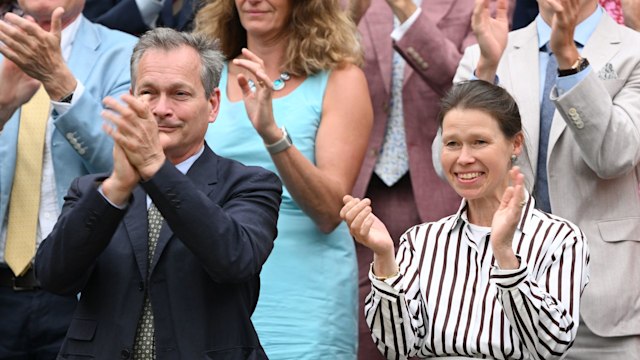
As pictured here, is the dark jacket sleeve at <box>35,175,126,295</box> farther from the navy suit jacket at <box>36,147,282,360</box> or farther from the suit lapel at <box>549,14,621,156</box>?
the suit lapel at <box>549,14,621,156</box>

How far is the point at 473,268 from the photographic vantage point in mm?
4340

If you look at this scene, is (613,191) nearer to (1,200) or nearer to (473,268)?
(473,268)

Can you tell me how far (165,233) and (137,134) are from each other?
418 mm

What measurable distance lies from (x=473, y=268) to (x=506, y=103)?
0.56 meters

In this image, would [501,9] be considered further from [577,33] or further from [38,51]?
[38,51]

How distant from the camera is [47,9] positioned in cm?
533

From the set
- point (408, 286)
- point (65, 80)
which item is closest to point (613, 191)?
point (408, 286)

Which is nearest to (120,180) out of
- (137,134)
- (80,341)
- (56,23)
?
(137,134)

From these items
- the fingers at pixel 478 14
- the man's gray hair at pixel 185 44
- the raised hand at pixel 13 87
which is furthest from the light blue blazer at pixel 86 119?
the fingers at pixel 478 14

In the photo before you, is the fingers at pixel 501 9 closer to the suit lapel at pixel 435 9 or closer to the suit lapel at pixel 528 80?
the suit lapel at pixel 528 80

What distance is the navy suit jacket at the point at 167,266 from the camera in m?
3.76

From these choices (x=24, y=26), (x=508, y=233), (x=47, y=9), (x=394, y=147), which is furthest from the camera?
(x=394, y=147)

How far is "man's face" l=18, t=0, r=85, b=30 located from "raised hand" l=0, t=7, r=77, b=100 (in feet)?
1.82

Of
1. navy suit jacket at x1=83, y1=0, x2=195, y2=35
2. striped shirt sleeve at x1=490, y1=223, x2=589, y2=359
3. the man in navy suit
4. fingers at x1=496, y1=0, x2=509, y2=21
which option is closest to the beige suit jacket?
fingers at x1=496, y1=0, x2=509, y2=21
